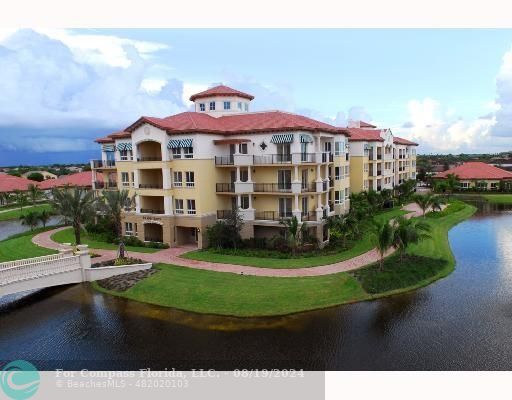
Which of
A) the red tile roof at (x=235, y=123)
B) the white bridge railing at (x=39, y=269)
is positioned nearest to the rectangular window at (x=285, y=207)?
the red tile roof at (x=235, y=123)

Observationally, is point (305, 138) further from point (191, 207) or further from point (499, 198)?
point (499, 198)

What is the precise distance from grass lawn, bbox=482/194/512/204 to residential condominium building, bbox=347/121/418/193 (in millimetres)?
15170

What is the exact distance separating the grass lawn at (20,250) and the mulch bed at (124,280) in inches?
423

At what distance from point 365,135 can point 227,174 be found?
29.7 metres

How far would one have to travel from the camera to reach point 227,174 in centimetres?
3966

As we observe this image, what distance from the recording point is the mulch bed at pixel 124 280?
27.8 m

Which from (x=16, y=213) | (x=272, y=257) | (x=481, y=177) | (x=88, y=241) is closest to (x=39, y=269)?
(x=88, y=241)

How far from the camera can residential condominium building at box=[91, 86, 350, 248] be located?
120 ft

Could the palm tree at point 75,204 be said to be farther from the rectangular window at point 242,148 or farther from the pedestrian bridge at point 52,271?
the rectangular window at point 242,148

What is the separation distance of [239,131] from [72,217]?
1603 cm

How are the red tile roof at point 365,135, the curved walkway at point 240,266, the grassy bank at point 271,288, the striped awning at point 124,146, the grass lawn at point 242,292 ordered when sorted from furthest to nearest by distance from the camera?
the red tile roof at point 365,135 → the striped awning at point 124,146 → the curved walkway at point 240,266 → the grassy bank at point 271,288 → the grass lawn at point 242,292

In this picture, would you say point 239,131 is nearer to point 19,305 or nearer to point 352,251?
point 352,251

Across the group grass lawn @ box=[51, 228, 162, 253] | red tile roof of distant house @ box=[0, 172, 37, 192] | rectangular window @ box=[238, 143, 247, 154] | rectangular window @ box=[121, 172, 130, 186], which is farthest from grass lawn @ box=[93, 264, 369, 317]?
red tile roof of distant house @ box=[0, 172, 37, 192]

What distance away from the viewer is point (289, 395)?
15.3 m
